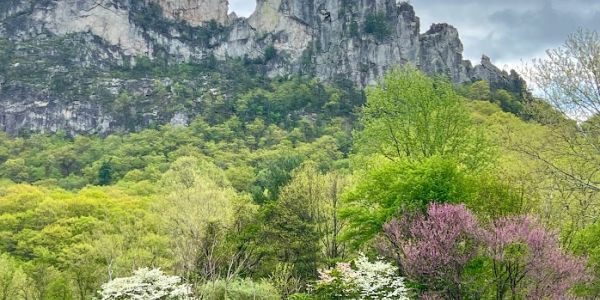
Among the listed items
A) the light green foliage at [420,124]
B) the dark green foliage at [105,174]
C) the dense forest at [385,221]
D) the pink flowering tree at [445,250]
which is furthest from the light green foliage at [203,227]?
the dark green foliage at [105,174]

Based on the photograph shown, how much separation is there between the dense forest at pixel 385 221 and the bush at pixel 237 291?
8 centimetres

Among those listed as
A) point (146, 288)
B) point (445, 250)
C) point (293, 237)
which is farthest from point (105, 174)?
point (445, 250)

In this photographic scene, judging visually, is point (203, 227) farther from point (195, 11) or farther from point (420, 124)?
point (195, 11)

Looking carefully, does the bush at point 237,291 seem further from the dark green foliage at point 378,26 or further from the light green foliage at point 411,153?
the dark green foliage at point 378,26

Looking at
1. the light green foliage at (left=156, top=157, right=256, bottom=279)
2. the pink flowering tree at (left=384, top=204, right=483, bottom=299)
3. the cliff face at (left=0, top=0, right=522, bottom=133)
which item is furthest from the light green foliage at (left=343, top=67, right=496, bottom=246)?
the cliff face at (left=0, top=0, right=522, bottom=133)

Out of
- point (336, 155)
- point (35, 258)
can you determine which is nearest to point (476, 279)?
point (35, 258)

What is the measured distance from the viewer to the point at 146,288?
22.8 m

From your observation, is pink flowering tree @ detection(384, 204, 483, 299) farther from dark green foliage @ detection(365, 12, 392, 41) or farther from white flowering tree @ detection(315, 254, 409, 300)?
dark green foliage @ detection(365, 12, 392, 41)

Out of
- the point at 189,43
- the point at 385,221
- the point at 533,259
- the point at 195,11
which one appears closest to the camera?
the point at 533,259

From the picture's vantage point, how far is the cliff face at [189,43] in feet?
374

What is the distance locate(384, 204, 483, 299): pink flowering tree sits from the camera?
16016mm

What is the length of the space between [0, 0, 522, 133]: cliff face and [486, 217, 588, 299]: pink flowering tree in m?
102

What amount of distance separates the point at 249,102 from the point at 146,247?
82.3 m

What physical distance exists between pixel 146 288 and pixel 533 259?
1400cm
